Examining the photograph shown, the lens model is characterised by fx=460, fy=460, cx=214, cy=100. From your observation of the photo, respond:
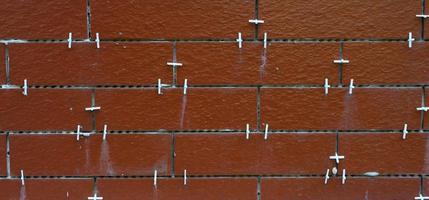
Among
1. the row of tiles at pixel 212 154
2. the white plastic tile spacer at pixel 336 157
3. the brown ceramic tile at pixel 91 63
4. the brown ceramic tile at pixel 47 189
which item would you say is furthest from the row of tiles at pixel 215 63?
the brown ceramic tile at pixel 47 189

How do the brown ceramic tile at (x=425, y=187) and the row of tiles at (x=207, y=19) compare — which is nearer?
the row of tiles at (x=207, y=19)

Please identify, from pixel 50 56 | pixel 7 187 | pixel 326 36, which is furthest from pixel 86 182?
pixel 326 36

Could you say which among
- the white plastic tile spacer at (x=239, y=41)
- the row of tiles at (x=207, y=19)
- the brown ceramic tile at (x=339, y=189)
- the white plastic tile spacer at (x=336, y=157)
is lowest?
the brown ceramic tile at (x=339, y=189)

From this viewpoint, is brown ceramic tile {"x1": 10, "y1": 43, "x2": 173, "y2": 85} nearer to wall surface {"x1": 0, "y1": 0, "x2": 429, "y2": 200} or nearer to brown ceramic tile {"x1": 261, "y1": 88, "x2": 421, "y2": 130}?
wall surface {"x1": 0, "y1": 0, "x2": 429, "y2": 200}

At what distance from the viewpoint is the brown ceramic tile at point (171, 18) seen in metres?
2.90

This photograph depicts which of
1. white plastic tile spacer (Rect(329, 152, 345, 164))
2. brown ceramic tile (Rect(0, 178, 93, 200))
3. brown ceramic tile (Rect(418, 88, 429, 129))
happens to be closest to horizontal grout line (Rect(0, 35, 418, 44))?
brown ceramic tile (Rect(418, 88, 429, 129))

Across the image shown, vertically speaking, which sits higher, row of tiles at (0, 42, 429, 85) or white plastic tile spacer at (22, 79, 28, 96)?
row of tiles at (0, 42, 429, 85)

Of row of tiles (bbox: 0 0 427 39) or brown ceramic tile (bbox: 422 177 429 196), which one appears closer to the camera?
row of tiles (bbox: 0 0 427 39)

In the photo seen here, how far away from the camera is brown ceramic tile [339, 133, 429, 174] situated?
2.96 m

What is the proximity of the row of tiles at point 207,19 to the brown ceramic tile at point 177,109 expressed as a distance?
14.4 inches

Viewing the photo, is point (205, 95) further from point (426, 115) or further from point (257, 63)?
point (426, 115)

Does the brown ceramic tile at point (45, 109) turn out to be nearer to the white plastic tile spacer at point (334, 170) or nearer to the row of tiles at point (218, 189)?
the row of tiles at point (218, 189)

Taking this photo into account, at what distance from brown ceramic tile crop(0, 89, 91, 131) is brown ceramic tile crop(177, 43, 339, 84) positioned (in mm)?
670

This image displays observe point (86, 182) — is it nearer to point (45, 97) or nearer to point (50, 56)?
point (45, 97)
